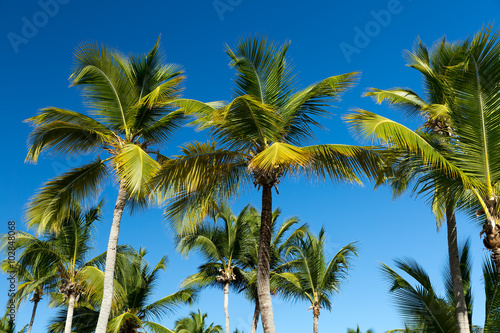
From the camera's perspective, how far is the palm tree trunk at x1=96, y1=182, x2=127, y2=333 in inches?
A: 432

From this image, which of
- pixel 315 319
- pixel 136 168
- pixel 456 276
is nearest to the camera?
pixel 136 168

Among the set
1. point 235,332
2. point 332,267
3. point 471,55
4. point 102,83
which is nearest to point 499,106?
point 471,55

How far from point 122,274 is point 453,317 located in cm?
1327

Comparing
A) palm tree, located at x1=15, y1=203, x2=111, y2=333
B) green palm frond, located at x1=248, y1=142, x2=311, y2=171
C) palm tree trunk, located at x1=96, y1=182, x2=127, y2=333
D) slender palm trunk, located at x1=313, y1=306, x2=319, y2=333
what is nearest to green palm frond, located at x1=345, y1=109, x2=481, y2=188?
green palm frond, located at x1=248, y1=142, x2=311, y2=171

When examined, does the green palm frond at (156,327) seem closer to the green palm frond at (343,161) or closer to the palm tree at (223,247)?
the palm tree at (223,247)

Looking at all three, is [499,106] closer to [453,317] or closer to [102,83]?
[453,317]

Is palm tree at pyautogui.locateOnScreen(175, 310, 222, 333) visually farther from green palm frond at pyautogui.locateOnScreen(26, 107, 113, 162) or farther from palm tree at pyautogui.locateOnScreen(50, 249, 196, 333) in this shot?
green palm frond at pyautogui.locateOnScreen(26, 107, 113, 162)

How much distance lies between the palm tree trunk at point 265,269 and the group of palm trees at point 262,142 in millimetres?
22

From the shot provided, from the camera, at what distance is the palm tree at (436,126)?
919 cm

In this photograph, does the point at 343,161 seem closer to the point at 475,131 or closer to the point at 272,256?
the point at 475,131

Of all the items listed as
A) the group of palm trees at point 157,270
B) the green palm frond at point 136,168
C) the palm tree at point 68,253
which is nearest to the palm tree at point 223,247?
the group of palm trees at point 157,270

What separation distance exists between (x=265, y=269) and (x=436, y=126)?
6185mm

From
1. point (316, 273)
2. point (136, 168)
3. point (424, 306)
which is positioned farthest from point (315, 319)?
point (136, 168)

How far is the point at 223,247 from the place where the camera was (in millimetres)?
22172
